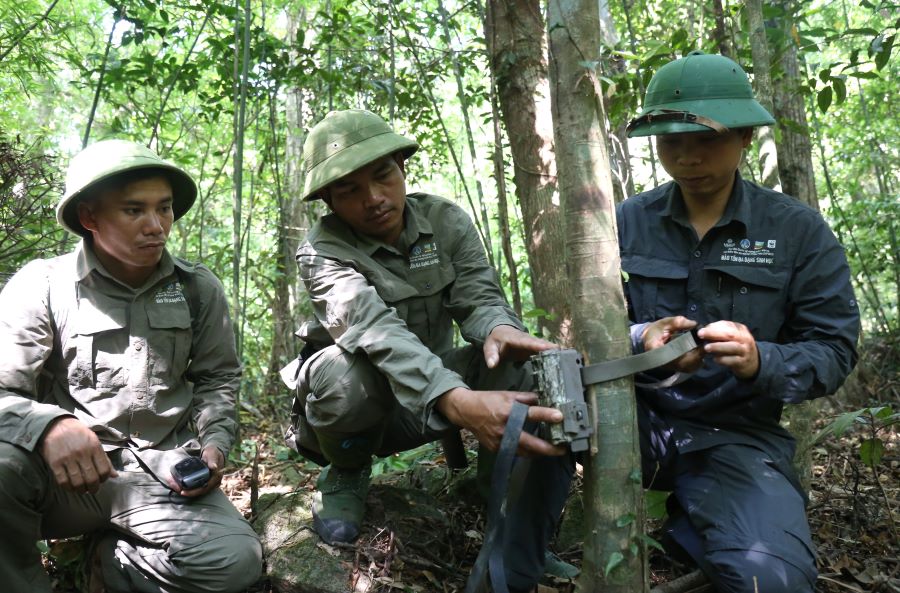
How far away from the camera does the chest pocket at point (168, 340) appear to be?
3.03 meters

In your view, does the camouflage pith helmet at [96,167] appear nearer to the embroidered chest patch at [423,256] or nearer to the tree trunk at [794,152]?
the embroidered chest patch at [423,256]

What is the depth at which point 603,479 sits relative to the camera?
83.4 inches

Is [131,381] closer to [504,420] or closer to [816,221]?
[504,420]

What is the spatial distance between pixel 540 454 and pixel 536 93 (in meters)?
2.82

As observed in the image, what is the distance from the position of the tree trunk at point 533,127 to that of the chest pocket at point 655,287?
1.46m

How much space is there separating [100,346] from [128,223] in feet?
1.73

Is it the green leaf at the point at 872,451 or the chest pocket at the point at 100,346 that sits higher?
the chest pocket at the point at 100,346

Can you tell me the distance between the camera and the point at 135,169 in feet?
9.76

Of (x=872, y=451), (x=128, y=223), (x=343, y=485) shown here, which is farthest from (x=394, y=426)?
(x=872, y=451)

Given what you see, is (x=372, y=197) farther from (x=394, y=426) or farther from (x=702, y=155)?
(x=702, y=155)

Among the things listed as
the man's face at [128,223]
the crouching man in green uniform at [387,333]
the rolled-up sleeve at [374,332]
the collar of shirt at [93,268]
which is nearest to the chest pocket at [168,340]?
the collar of shirt at [93,268]

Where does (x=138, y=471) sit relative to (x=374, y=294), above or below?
below

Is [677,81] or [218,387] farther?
[218,387]

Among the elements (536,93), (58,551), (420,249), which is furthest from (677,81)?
(58,551)
